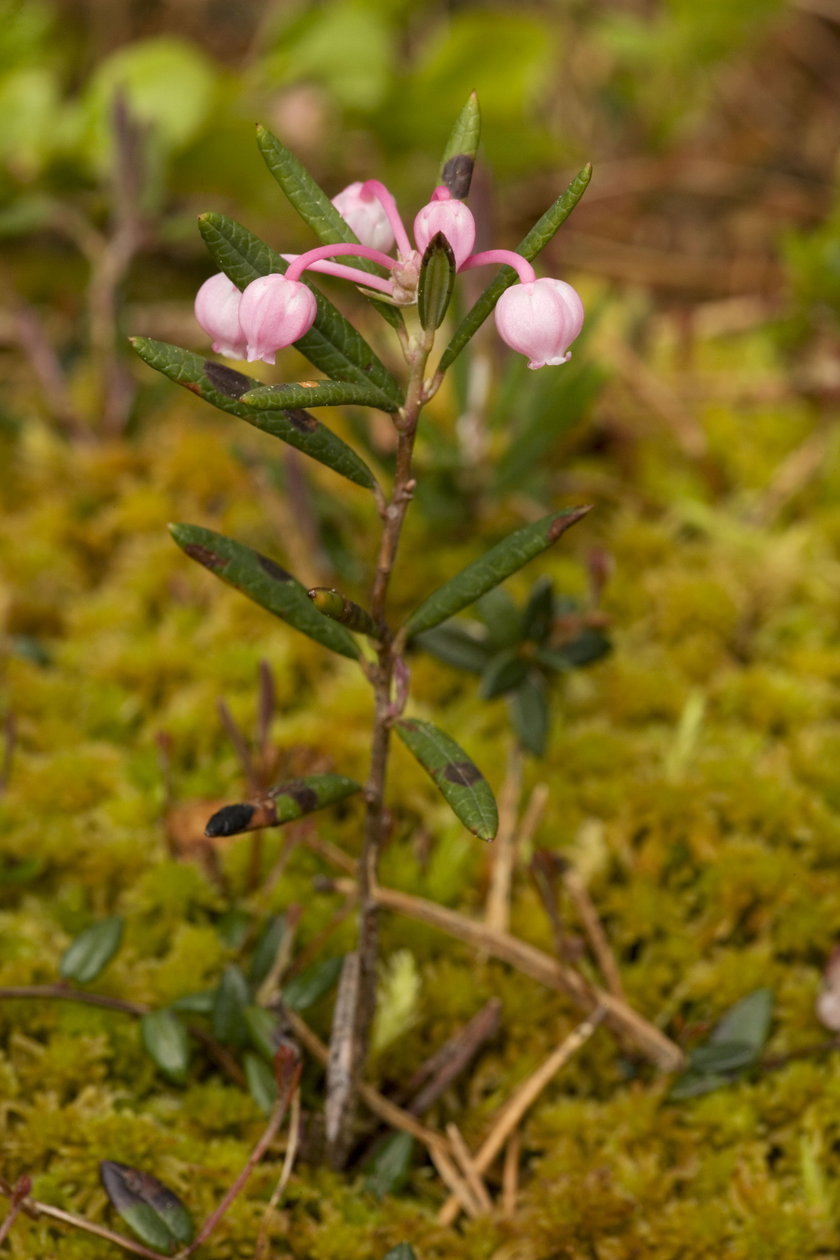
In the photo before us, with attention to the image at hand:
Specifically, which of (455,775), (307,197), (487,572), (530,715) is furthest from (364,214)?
(530,715)

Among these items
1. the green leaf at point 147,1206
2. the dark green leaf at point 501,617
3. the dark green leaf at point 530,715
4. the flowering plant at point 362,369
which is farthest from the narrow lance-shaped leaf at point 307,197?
the green leaf at point 147,1206

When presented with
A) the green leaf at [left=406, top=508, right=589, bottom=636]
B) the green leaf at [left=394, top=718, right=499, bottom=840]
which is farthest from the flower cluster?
the green leaf at [left=394, top=718, right=499, bottom=840]

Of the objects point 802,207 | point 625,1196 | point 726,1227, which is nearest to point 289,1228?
point 625,1196

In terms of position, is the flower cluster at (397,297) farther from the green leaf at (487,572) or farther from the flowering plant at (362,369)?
the green leaf at (487,572)

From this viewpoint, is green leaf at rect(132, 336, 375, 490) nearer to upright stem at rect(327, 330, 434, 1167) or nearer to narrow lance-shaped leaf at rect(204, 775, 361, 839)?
upright stem at rect(327, 330, 434, 1167)

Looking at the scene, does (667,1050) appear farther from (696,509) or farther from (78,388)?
(78,388)

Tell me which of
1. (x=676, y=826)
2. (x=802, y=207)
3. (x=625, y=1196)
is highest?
(x=802, y=207)
